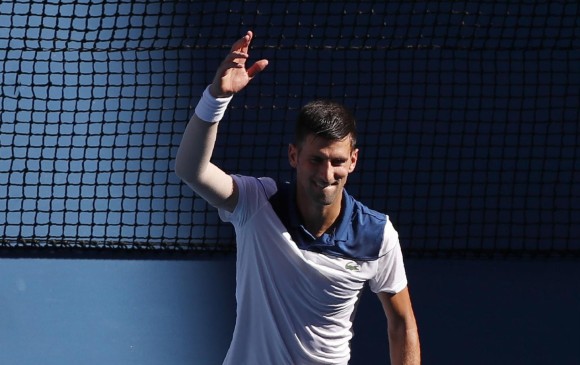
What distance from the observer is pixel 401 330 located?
3.29 meters

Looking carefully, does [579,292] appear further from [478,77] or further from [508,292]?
[478,77]

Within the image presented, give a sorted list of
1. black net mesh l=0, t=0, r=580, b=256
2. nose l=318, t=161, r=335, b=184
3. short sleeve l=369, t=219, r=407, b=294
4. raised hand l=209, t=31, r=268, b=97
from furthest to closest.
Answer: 1. black net mesh l=0, t=0, r=580, b=256
2. short sleeve l=369, t=219, r=407, b=294
3. nose l=318, t=161, r=335, b=184
4. raised hand l=209, t=31, r=268, b=97

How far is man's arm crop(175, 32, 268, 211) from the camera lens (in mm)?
2893

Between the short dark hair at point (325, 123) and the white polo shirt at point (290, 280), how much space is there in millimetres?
245

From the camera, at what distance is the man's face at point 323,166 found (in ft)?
9.95

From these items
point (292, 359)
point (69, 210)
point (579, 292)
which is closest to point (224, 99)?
point (292, 359)

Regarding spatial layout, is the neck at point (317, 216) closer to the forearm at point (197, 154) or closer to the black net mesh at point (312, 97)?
the forearm at point (197, 154)

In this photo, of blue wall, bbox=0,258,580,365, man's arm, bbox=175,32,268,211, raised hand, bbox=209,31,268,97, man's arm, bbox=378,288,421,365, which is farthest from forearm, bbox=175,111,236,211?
blue wall, bbox=0,258,580,365

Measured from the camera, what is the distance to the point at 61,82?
577 cm

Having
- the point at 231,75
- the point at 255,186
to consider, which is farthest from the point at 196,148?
the point at 255,186

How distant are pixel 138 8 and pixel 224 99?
3092 millimetres

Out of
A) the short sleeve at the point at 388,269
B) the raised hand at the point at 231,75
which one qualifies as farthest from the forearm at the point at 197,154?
the short sleeve at the point at 388,269

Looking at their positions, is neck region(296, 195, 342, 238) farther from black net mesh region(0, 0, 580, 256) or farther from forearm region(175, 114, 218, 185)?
black net mesh region(0, 0, 580, 256)

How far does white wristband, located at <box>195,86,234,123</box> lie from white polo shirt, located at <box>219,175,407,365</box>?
32 centimetres
